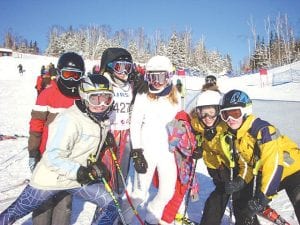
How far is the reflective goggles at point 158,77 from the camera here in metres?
4.50

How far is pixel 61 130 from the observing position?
359 centimetres

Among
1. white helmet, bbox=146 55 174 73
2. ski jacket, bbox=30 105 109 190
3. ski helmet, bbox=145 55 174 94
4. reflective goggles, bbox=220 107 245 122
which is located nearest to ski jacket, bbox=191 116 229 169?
reflective goggles, bbox=220 107 245 122

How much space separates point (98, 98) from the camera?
3812 millimetres

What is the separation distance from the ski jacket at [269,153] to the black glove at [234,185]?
22 cm

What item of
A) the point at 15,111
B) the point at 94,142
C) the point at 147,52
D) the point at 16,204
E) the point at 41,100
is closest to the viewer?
the point at 16,204

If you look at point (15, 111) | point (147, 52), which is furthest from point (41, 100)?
point (147, 52)

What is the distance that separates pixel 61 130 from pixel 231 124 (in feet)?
5.77

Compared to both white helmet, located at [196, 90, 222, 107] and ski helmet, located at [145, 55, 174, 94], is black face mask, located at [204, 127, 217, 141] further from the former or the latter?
ski helmet, located at [145, 55, 174, 94]

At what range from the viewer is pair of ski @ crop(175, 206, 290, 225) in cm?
447

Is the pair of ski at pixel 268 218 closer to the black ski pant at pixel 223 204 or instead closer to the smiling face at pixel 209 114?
the black ski pant at pixel 223 204

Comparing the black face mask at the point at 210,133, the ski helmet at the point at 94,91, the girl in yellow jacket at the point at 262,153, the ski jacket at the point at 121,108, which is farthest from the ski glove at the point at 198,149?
the ski helmet at the point at 94,91

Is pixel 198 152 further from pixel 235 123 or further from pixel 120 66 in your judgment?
pixel 120 66

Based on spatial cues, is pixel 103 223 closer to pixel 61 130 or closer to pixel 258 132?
pixel 61 130

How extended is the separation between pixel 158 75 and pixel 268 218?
7.23 ft
